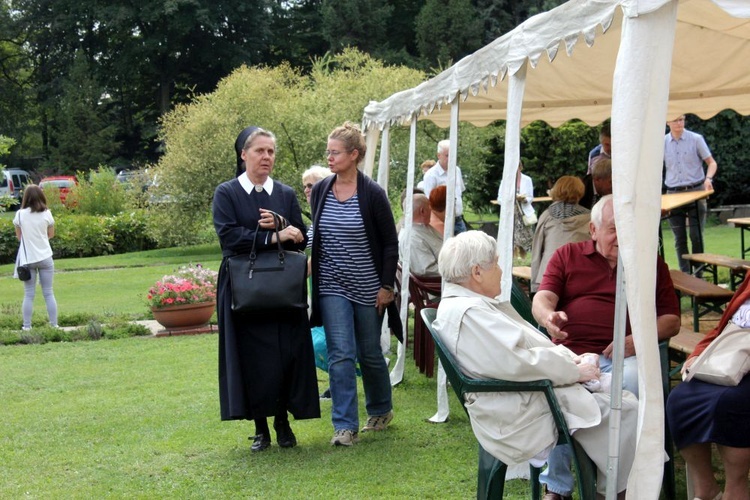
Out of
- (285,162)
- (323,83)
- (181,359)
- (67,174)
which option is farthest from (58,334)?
(67,174)

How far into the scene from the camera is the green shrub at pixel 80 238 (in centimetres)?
2353

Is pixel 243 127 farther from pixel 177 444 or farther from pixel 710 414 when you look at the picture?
pixel 710 414

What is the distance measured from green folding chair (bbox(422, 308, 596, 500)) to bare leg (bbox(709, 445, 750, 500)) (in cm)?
50

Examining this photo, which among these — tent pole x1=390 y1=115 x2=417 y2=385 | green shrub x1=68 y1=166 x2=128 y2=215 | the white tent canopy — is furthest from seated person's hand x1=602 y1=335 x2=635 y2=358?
green shrub x1=68 y1=166 x2=128 y2=215

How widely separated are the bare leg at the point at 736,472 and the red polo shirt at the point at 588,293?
899 millimetres

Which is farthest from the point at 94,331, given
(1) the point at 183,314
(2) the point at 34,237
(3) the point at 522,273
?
(3) the point at 522,273

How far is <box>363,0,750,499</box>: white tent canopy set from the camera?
3.28 meters

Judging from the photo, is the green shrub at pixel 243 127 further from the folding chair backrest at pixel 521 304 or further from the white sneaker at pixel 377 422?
the folding chair backrest at pixel 521 304

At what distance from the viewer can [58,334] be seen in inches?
442

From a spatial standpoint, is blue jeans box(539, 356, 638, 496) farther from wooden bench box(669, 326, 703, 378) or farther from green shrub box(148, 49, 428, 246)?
green shrub box(148, 49, 428, 246)

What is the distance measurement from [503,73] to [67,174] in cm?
4437

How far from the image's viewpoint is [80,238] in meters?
23.8

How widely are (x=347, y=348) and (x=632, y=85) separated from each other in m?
2.82

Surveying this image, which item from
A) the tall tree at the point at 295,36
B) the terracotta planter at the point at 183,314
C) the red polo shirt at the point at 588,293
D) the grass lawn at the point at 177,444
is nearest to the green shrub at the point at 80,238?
the terracotta planter at the point at 183,314
